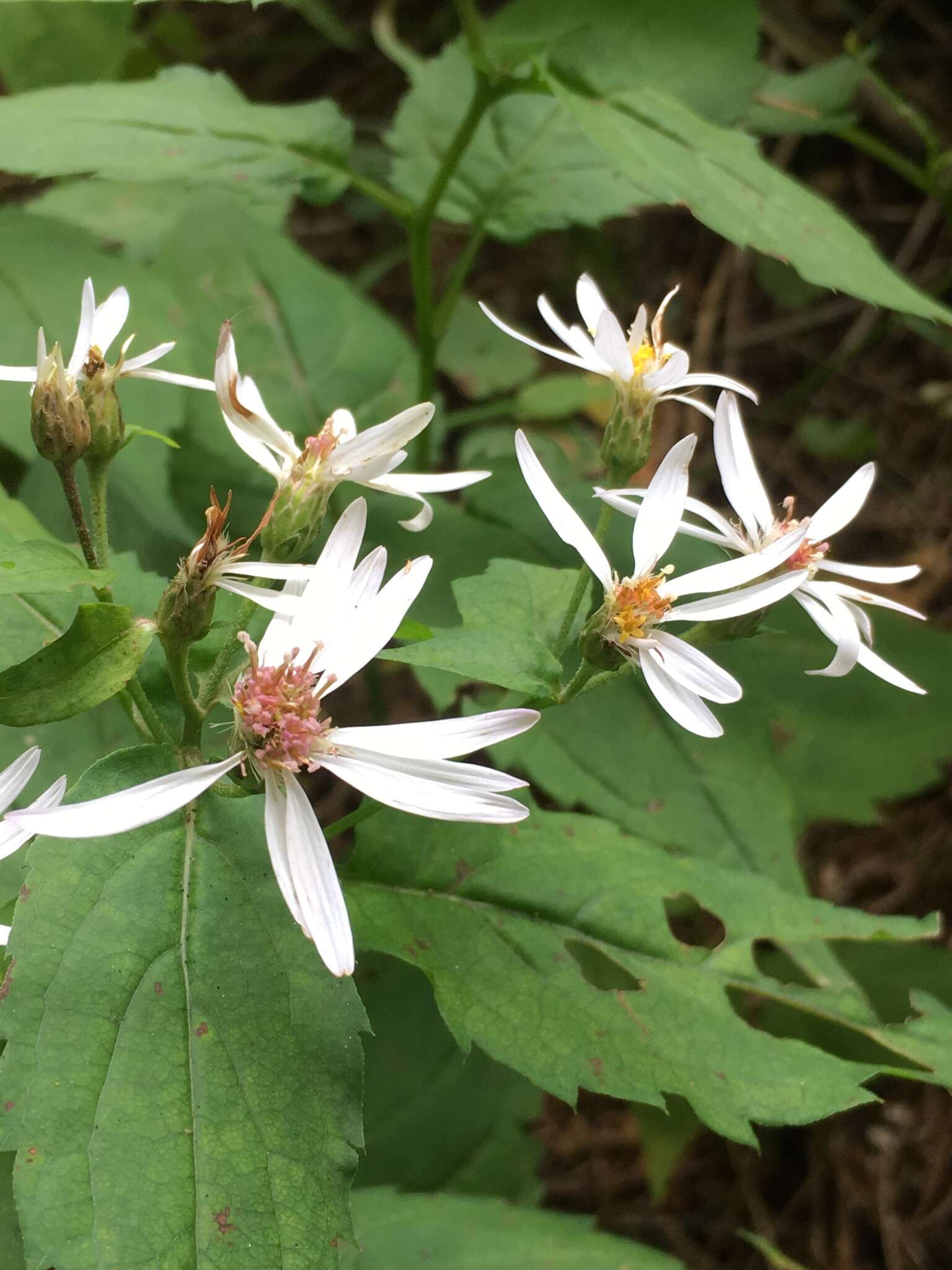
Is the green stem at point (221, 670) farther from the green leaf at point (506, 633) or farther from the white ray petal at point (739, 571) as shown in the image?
the white ray petal at point (739, 571)

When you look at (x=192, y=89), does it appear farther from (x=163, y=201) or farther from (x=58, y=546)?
(x=58, y=546)

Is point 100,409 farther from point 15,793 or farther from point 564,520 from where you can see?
point 564,520

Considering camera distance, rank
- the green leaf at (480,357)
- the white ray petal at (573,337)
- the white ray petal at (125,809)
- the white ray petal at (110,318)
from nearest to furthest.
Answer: the white ray petal at (125,809), the white ray petal at (110,318), the white ray petal at (573,337), the green leaf at (480,357)

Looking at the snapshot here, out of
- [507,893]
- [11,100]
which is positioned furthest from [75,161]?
[507,893]

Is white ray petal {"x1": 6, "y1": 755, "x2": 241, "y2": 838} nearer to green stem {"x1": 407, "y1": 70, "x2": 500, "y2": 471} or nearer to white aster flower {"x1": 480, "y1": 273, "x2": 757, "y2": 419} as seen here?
white aster flower {"x1": 480, "y1": 273, "x2": 757, "y2": 419}

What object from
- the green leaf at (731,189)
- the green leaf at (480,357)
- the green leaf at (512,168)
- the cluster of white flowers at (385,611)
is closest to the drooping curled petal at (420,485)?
the cluster of white flowers at (385,611)
